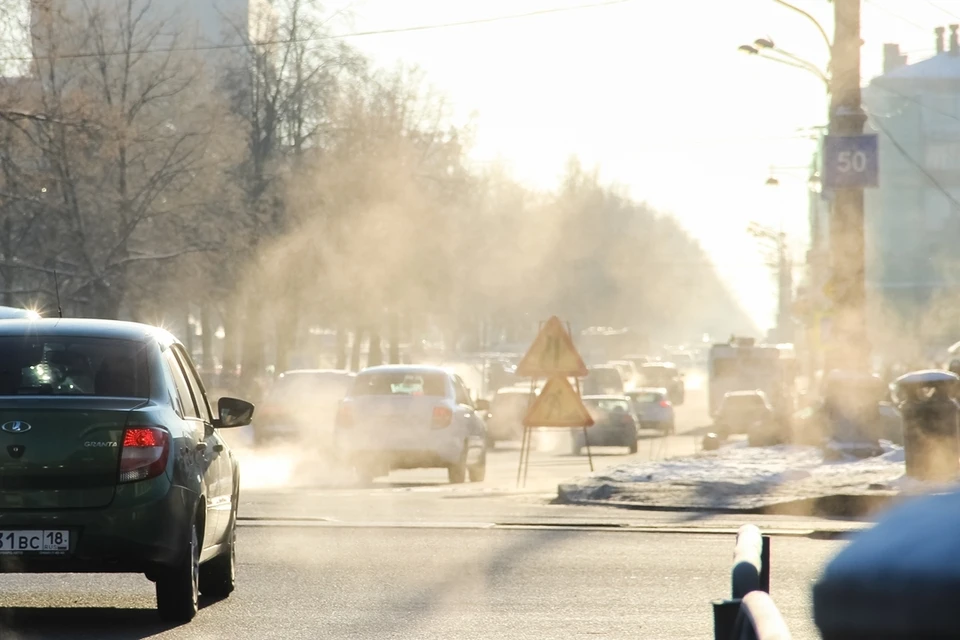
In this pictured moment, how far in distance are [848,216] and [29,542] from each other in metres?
18.1

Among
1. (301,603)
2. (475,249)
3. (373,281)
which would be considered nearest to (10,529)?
(301,603)

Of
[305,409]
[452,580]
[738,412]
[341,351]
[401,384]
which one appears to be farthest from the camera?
[341,351]

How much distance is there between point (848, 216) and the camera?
24.8m

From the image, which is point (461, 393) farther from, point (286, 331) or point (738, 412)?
point (286, 331)

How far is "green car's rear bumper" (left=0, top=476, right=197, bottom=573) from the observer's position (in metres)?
8.30

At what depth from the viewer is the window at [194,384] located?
9.90m

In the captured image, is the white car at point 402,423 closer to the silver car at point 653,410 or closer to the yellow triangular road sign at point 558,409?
the yellow triangular road sign at point 558,409

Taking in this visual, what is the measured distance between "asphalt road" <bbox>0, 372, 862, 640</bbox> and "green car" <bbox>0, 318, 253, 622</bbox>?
1.15ft

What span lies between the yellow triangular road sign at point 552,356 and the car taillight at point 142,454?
1525 centimetres

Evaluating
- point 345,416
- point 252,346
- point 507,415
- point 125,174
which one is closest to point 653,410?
point 507,415

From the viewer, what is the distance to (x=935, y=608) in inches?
68.3

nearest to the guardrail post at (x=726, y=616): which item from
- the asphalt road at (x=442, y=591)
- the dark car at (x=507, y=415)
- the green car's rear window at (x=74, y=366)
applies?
the asphalt road at (x=442, y=591)

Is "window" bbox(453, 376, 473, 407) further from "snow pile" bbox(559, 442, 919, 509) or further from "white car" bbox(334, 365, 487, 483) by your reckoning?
"snow pile" bbox(559, 442, 919, 509)

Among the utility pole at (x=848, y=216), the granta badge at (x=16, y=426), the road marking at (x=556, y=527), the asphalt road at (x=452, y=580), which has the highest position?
the utility pole at (x=848, y=216)
